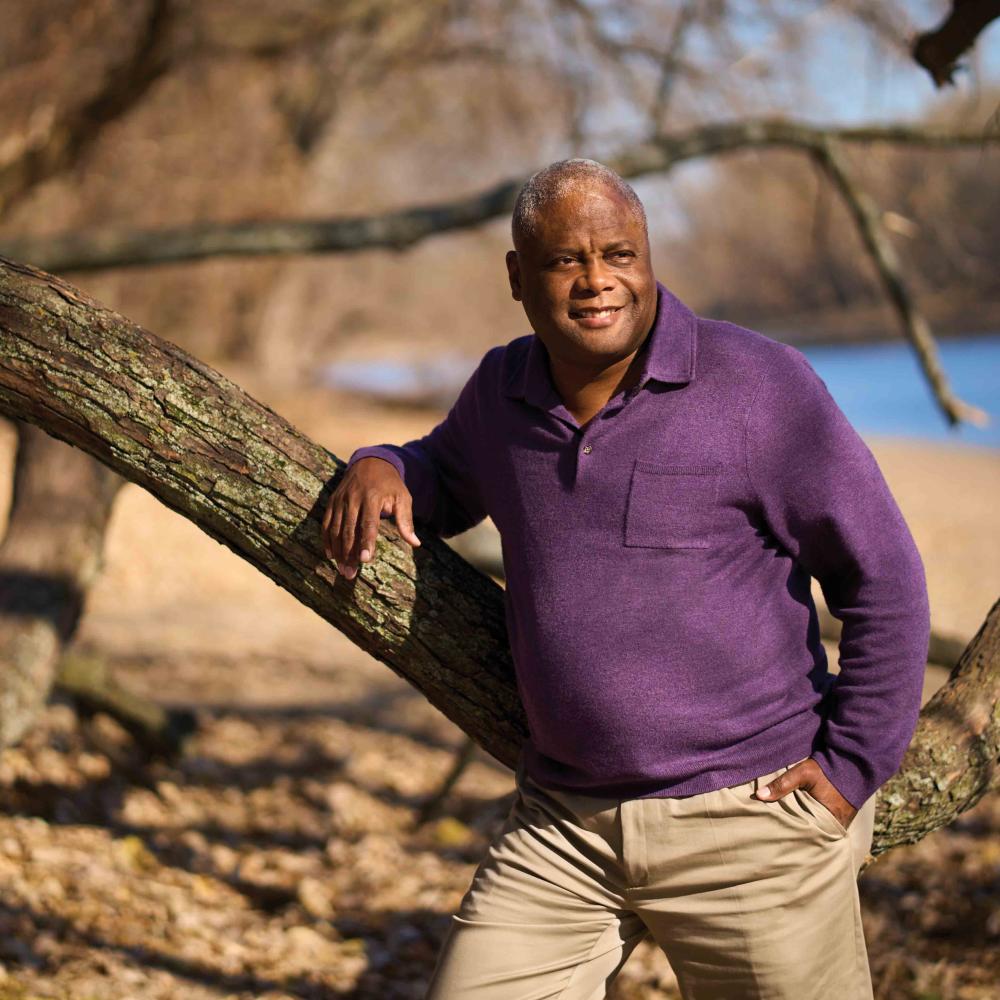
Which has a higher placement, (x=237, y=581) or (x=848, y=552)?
(x=237, y=581)

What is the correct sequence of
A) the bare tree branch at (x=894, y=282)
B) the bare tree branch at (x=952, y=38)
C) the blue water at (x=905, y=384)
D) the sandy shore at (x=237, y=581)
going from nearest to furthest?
the bare tree branch at (x=952, y=38), the bare tree branch at (x=894, y=282), the sandy shore at (x=237, y=581), the blue water at (x=905, y=384)

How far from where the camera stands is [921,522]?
15.1m

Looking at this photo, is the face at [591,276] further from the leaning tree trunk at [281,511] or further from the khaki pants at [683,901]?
the khaki pants at [683,901]

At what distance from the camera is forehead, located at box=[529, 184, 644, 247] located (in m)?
2.08

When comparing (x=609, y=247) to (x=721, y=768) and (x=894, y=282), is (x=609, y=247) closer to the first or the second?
(x=721, y=768)

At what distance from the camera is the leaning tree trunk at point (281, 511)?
242 cm

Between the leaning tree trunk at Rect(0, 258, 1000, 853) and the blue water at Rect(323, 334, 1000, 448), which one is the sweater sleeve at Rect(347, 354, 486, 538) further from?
the blue water at Rect(323, 334, 1000, 448)

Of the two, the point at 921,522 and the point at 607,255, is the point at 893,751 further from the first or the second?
the point at 921,522

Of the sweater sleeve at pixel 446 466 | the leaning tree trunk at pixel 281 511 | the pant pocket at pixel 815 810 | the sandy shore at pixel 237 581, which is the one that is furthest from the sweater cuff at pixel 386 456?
the sandy shore at pixel 237 581

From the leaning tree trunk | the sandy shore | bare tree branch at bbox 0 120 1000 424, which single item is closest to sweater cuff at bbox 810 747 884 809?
the leaning tree trunk

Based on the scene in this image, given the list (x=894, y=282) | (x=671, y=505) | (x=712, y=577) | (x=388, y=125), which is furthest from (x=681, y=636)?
(x=388, y=125)

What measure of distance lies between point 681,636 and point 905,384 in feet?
119

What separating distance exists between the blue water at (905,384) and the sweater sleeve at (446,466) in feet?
68.5

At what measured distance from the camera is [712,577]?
2.10 metres
